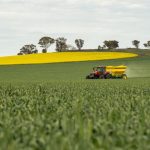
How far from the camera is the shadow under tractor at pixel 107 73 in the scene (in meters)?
57.2

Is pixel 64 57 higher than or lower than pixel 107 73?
higher

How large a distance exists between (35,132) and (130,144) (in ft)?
4.25

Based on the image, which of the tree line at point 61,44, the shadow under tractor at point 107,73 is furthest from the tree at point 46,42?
the shadow under tractor at point 107,73

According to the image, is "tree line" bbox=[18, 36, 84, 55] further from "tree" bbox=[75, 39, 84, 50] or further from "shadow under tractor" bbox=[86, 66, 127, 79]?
"shadow under tractor" bbox=[86, 66, 127, 79]

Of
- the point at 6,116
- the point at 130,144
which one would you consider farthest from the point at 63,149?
the point at 6,116

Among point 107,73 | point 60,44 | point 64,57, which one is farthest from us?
point 60,44

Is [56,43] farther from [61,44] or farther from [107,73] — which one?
[107,73]

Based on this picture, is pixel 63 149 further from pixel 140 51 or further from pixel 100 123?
pixel 140 51

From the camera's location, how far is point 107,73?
190 feet

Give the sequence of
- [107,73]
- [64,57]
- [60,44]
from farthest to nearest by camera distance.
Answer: [60,44], [64,57], [107,73]

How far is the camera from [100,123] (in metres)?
7.14

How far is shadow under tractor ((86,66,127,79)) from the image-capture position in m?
57.2

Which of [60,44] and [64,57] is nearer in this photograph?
[64,57]

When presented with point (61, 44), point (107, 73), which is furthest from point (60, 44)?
point (107, 73)
